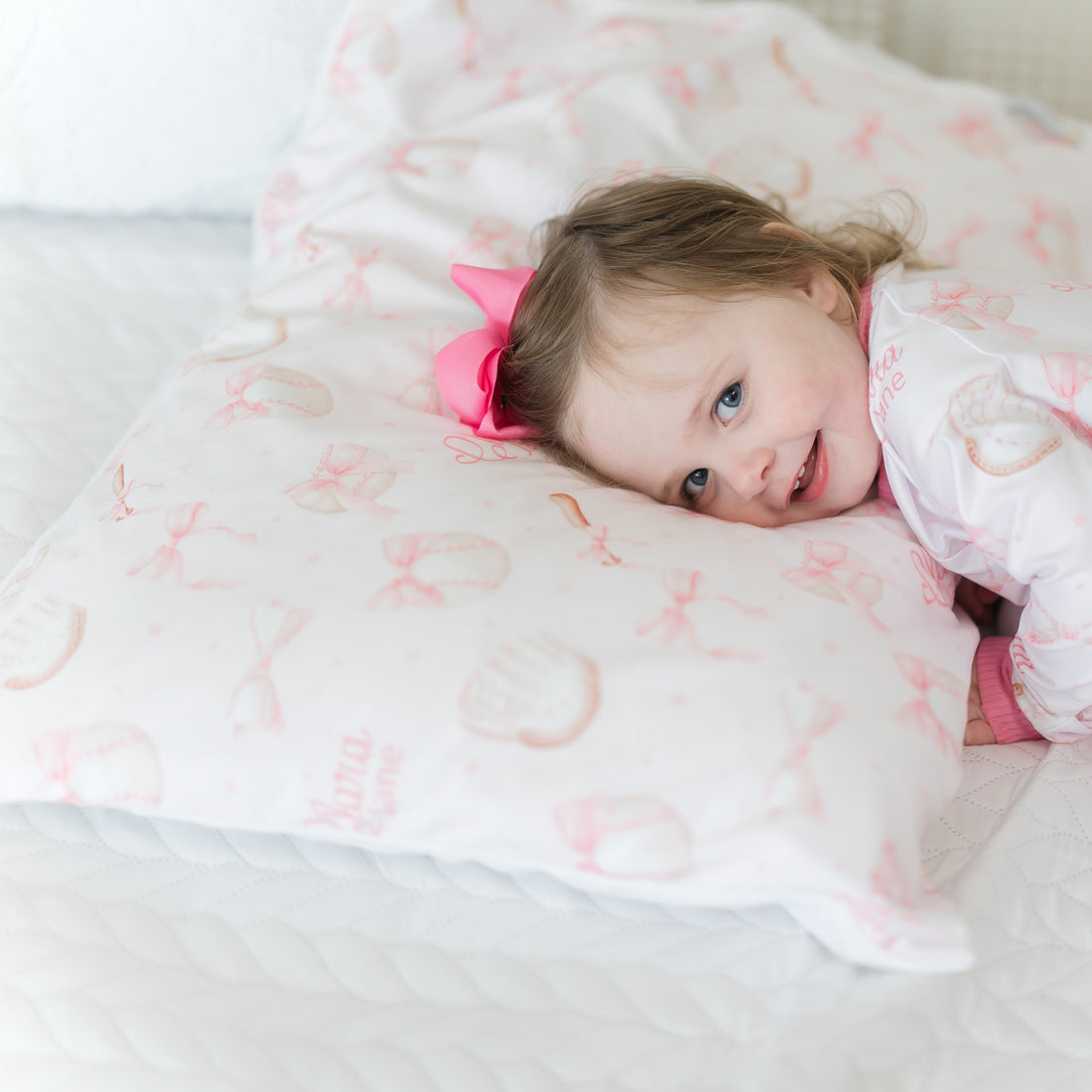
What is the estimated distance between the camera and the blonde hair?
0.99 m

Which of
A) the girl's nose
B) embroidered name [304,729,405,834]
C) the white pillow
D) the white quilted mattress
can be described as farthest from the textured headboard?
embroidered name [304,729,405,834]

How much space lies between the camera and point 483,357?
39.5 inches

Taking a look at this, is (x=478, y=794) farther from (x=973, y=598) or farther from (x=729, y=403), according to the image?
(x=973, y=598)

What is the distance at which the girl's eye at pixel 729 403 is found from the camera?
38.1 inches

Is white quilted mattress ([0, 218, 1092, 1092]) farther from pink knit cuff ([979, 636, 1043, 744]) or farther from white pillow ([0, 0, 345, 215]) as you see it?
white pillow ([0, 0, 345, 215])

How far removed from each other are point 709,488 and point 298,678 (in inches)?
17.3

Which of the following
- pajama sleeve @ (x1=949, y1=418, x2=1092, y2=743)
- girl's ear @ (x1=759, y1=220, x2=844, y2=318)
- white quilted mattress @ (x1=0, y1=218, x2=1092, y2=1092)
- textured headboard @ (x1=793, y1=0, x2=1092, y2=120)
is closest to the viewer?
white quilted mattress @ (x1=0, y1=218, x2=1092, y2=1092)

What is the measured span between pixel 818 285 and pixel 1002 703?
42 centimetres

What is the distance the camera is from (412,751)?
72 centimetres

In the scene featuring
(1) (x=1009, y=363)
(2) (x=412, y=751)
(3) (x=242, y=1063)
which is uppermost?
(1) (x=1009, y=363)

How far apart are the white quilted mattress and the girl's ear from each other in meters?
0.44

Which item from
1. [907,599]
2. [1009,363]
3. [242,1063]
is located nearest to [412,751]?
[242,1063]

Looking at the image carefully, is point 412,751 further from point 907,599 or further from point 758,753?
point 907,599

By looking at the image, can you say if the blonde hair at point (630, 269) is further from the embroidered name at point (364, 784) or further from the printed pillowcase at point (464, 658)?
the embroidered name at point (364, 784)
